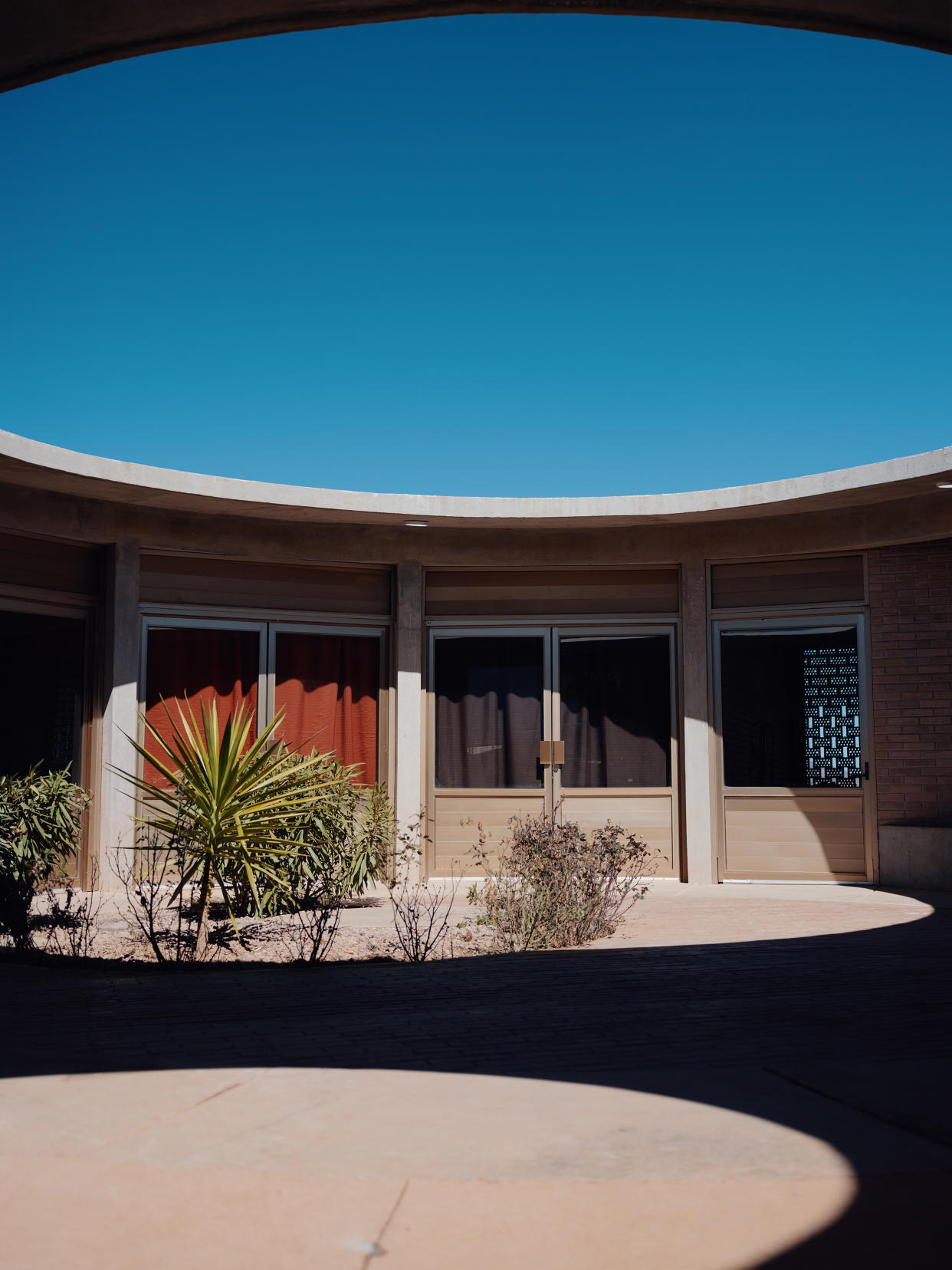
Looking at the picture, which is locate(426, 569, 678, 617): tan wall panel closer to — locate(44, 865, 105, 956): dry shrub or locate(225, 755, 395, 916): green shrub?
locate(225, 755, 395, 916): green shrub

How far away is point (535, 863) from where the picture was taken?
6734 mm

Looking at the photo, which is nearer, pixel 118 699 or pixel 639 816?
pixel 118 699

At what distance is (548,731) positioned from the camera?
33.8 ft

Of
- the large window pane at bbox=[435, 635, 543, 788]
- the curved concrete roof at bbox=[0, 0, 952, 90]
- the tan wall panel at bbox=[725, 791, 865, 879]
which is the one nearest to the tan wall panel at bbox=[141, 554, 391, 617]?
the large window pane at bbox=[435, 635, 543, 788]

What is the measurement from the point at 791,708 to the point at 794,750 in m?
0.38

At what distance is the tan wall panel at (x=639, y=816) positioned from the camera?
1007 cm

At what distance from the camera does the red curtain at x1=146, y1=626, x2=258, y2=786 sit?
977 cm

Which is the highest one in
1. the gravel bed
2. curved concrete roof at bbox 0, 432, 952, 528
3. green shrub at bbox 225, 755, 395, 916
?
curved concrete roof at bbox 0, 432, 952, 528

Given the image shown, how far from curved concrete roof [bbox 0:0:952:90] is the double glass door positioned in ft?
23.4

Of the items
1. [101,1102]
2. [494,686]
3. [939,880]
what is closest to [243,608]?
[494,686]

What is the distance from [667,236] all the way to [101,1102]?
32.6ft

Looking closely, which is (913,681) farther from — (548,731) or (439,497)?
(439,497)

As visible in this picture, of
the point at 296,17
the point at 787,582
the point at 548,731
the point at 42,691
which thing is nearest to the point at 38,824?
the point at 42,691

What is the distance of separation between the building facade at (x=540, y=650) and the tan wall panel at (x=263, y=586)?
21mm
